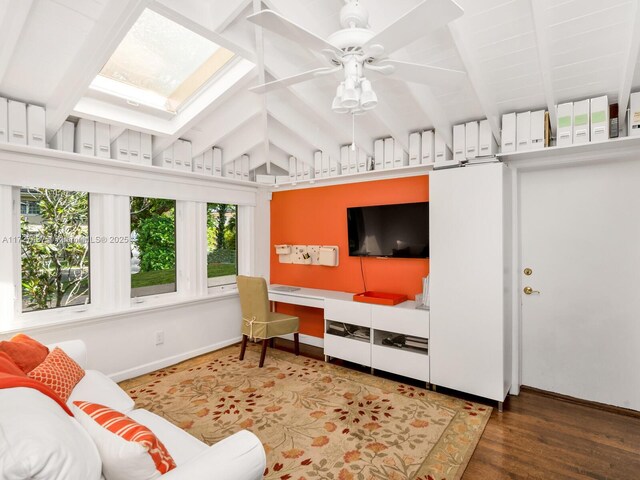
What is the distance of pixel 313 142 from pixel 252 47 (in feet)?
4.54

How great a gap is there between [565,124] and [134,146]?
Answer: 376cm

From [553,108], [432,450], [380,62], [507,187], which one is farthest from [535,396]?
[380,62]

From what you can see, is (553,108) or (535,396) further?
(535,396)

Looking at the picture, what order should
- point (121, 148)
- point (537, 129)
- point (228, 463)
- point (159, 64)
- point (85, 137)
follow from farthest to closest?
1. point (121, 148)
2. point (85, 137)
3. point (537, 129)
4. point (159, 64)
5. point (228, 463)

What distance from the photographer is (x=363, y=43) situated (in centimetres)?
159

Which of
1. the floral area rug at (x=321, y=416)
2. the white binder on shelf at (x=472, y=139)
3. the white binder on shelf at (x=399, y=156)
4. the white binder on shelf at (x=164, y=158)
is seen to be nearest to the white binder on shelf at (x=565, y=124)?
the white binder on shelf at (x=472, y=139)

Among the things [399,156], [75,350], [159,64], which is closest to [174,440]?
[75,350]

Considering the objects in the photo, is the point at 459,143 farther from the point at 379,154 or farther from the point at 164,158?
the point at 164,158

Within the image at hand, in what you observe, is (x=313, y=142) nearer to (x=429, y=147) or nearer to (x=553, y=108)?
(x=429, y=147)

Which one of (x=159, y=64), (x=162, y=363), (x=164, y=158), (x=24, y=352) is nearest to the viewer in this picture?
(x=24, y=352)

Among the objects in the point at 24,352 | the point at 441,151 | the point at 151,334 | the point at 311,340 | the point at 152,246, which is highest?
the point at 441,151

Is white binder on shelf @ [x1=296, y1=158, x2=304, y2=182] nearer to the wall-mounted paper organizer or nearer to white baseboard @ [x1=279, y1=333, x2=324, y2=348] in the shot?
the wall-mounted paper organizer

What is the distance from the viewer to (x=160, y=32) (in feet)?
7.98

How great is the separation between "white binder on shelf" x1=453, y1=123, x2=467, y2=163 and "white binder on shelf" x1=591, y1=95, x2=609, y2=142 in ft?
3.01
